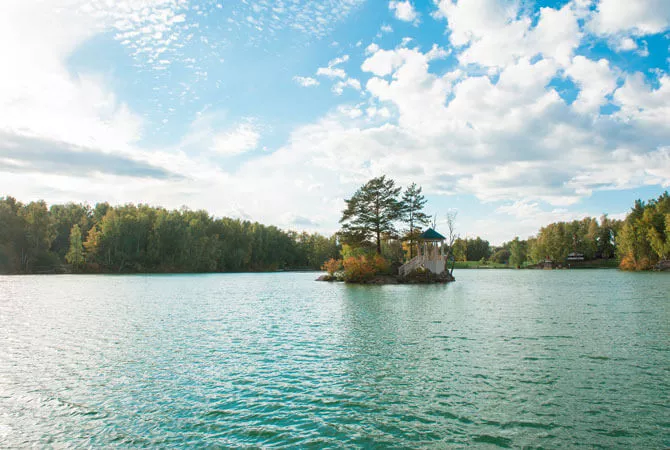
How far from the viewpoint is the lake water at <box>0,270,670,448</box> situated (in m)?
7.22

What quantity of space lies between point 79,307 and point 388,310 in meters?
20.2

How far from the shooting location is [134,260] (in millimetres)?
96375

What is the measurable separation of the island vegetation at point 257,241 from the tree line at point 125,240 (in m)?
0.21

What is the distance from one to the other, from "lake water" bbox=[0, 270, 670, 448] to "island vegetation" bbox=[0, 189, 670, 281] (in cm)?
3300

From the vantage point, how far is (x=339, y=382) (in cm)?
1020

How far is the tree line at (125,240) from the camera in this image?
8200cm

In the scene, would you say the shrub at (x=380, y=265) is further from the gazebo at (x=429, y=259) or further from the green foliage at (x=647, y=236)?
the green foliage at (x=647, y=236)

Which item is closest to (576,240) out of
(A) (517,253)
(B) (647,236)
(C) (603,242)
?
(C) (603,242)

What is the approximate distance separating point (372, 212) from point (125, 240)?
6958cm

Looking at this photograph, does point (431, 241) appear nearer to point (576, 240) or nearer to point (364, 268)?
point (364, 268)

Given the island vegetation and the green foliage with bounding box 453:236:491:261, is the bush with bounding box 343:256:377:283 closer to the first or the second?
the island vegetation

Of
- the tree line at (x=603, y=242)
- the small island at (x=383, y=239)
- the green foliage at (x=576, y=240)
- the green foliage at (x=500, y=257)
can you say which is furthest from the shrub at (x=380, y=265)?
the green foliage at (x=500, y=257)

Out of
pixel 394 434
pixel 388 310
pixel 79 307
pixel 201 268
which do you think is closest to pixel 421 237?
pixel 388 310

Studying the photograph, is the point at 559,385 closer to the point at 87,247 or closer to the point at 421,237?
the point at 421,237
